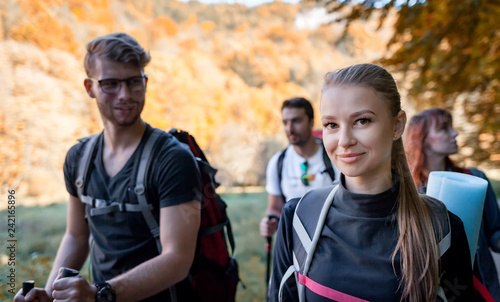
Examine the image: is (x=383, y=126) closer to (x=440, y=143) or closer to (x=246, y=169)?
(x=440, y=143)

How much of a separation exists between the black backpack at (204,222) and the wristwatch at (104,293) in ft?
0.99

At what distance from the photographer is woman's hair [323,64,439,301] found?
3.29ft

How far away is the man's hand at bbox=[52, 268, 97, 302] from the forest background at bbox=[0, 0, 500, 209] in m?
1.18

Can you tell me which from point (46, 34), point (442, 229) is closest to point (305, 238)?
point (442, 229)

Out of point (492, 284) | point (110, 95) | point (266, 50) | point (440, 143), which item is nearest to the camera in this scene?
point (110, 95)

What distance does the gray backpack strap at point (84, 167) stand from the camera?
5.53ft

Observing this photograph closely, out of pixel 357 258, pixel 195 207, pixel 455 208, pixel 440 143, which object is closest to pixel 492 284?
pixel 440 143

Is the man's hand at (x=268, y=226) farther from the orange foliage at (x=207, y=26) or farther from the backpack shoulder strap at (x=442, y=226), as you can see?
the orange foliage at (x=207, y=26)

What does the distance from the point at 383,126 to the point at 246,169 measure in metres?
14.8

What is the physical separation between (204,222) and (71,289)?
2.26 feet

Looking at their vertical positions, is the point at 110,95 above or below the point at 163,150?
above

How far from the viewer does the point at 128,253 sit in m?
1.54

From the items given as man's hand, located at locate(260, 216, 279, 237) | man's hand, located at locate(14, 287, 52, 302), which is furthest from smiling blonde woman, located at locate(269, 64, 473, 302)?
man's hand, located at locate(260, 216, 279, 237)

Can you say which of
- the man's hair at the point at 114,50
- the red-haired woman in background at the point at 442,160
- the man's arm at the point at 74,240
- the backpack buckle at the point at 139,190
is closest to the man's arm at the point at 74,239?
the man's arm at the point at 74,240
